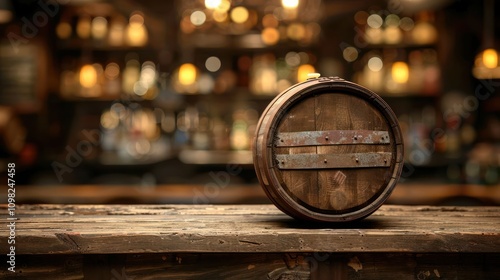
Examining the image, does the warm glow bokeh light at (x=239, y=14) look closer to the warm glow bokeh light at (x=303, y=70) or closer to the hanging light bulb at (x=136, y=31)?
the warm glow bokeh light at (x=303, y=70)

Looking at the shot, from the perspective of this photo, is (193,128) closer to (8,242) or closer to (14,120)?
(14,120)

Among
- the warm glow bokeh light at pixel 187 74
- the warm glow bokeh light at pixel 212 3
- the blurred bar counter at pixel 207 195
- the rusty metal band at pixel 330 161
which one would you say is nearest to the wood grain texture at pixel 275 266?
the rusty metal band at pixel 330 161

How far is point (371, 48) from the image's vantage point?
5758 millimetres

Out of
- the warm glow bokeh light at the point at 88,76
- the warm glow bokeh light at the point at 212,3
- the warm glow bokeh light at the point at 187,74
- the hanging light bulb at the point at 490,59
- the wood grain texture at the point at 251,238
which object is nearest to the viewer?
the wood grain texture at the point at 251,238

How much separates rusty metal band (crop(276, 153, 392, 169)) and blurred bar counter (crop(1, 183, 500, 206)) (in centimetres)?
288

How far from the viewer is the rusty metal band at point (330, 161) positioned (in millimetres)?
1478

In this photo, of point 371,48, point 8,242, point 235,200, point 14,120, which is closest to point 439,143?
point 371,48

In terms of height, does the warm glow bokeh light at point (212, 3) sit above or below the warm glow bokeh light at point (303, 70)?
above

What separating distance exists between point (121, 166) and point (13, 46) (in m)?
1.91

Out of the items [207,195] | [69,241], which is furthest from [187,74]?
[69,241]

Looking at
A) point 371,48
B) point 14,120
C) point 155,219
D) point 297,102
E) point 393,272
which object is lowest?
point 393,272

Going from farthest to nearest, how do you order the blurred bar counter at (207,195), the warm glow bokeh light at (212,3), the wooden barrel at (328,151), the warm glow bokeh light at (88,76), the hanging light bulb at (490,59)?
the warm glow bokeh light at (88,76) → the warm glow bokeh light at (212,3) → the hanging light bulb at (490,59) → the blurred bar counter at (207,195) → the wooden barrel at (328,151)

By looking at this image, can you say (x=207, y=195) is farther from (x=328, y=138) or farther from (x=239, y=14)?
(x=328, y=138)

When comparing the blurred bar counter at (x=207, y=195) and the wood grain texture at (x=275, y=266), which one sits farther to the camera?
the blurred bar counter at (x=207, y=195)
